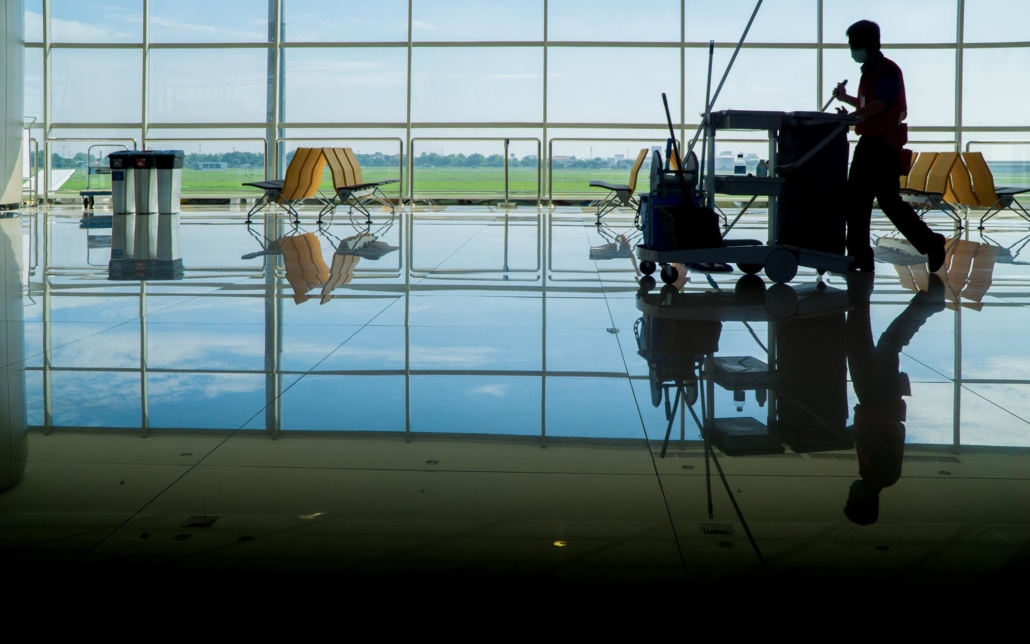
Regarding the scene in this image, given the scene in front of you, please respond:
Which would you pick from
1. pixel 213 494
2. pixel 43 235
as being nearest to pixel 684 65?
pixel 43 235

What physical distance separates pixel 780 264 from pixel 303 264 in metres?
2.66

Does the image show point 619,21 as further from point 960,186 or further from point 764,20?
point 960,186

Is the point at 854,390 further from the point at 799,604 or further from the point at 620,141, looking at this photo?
the point at 620,141

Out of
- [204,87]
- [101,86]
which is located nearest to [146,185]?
[101,86]

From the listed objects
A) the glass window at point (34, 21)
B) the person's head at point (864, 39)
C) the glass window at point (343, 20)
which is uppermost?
the glass window at point (343, 20)

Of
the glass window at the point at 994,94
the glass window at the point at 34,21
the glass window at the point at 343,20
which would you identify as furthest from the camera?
the glass window at the point at 343,20

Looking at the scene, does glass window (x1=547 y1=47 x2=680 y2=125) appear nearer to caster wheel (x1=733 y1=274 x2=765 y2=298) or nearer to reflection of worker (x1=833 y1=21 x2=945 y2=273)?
reflection of worker (x1=833 y1=21 x2=945 y2=273)

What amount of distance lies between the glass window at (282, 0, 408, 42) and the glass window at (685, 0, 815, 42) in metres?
7.37

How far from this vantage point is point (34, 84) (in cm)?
1519

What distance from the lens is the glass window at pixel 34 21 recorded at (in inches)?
587

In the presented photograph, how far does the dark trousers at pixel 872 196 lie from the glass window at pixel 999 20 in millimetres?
16142

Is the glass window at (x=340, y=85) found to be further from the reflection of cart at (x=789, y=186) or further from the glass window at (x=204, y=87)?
the reflection of cart at (x=789, y=186)

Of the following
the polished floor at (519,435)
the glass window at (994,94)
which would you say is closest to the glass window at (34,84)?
the polished floor at (519,435)

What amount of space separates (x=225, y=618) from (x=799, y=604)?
0.69m
